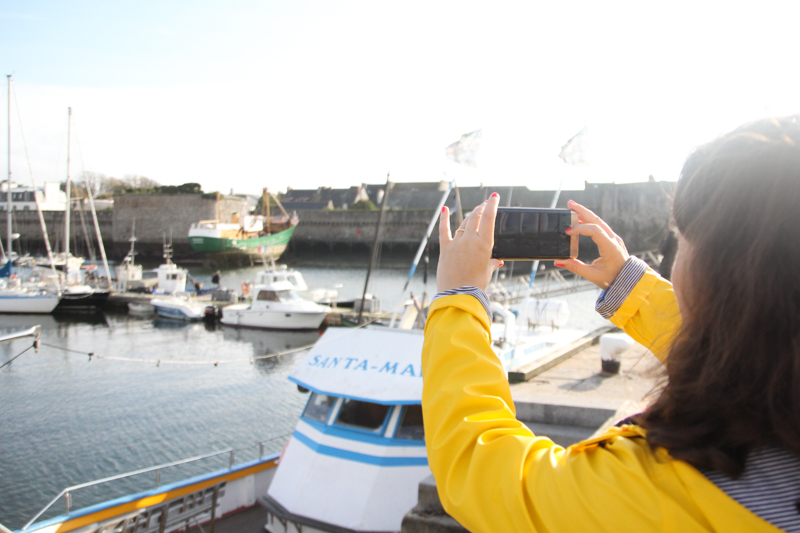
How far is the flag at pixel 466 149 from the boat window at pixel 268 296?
16.4 meters

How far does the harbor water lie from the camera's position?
35.6 feet

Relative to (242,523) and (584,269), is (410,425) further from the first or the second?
(584,269)

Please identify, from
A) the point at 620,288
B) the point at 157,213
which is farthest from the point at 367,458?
the point at 157,213

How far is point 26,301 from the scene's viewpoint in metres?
28.5

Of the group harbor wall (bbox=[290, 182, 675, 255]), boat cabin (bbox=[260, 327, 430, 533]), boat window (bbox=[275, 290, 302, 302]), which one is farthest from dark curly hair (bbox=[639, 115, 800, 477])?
harbor wall (bbox=[290, 182, 675, 255])

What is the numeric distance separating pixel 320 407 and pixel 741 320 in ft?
22.3

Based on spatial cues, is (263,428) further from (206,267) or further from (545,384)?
(206,267)

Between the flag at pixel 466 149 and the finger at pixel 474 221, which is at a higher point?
the flag at pixel 466 149

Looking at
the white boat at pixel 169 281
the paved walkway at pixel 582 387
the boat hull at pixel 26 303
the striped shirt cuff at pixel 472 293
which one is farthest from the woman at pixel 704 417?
the boat hull at pixel 26 303

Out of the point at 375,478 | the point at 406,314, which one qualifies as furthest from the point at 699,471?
the point at 406,314

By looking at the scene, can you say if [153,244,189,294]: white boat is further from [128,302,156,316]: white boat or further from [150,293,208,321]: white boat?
[150,293,208,321]: white boat

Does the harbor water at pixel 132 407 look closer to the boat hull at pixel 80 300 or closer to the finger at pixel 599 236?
the boat hull at pixel 80 300

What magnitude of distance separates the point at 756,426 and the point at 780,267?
193mm

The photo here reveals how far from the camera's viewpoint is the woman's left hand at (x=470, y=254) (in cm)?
96
